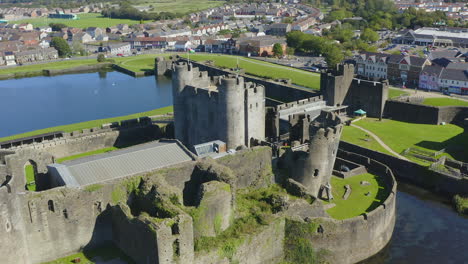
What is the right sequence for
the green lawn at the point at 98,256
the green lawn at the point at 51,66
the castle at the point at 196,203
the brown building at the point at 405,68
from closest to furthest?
the castle at the point at 196,203, the green lawn at the point at 98,256, the brown building at the point at 405,68, the green lawn at the point at 51,66

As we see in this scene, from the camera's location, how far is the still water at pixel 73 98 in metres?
73.6

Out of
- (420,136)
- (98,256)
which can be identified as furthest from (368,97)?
(98,256)

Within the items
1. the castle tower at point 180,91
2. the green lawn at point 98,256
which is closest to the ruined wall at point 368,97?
the castle tower at point 180,91

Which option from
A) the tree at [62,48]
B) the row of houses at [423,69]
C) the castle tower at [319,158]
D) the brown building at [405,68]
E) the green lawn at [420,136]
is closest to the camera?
the castle tower at [319,158]

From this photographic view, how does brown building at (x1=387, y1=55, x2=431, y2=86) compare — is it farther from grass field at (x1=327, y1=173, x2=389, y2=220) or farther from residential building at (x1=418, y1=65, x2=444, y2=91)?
grass field at (x1=327, y1=173, x2=389, y2=220)

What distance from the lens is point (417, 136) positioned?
52.2m

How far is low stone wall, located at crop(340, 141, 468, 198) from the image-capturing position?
40.8 meters

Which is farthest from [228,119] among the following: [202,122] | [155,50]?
[155,50]

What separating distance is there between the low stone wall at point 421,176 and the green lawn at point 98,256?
2763cm

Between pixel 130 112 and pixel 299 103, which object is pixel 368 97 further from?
pixel 130 112

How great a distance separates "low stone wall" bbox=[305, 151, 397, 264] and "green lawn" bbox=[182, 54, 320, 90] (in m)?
49.7

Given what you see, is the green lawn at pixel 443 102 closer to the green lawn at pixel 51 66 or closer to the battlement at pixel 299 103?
the battlement at pixel 299 103

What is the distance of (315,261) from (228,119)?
548 inches

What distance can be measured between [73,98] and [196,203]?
224 ft
